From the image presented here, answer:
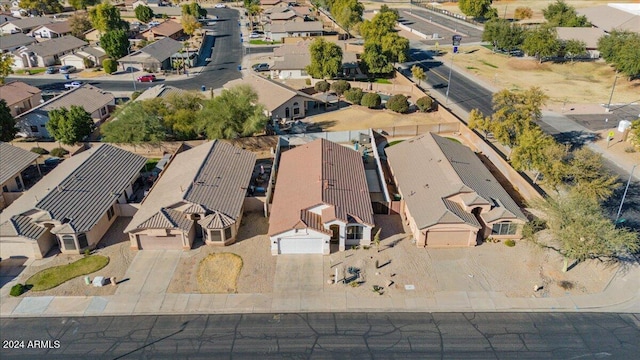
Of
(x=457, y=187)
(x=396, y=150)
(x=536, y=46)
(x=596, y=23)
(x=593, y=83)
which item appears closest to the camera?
(x=457, y=187)

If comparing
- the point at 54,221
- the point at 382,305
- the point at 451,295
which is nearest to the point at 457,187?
the point at 451,295

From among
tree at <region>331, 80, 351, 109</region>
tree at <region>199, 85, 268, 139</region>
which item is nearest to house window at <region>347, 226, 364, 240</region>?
tree at <region>199, 85, 268, 139</region>

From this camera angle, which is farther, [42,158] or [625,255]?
[42,158]

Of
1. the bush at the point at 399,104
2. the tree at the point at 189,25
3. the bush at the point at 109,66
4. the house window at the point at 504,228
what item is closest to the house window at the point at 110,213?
the house window at the point at 504,228

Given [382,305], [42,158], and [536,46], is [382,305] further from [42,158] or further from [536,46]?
[536,46]

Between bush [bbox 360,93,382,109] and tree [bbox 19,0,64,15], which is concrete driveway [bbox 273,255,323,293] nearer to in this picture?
bush [bbox 360,93,382,109]
